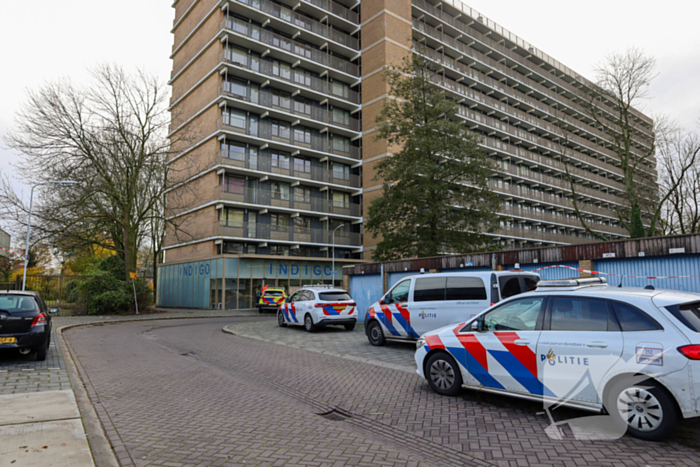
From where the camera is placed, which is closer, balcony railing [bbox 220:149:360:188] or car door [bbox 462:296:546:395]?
car door [bbox 462:296:546:395]

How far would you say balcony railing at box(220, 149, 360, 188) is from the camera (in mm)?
36188

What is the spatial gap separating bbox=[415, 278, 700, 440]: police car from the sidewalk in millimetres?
4459

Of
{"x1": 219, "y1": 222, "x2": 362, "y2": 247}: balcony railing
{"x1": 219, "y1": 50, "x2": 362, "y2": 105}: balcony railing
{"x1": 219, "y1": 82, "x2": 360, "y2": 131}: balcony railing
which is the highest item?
{"x1": 219, "y1": 50, "x2": 362, "y2": 105}: balcony railing

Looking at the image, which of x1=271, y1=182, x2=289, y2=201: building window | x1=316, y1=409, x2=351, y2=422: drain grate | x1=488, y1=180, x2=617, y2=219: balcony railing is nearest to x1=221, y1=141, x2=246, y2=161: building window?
x1=271, y1=182, x2=289, y2=201: building window

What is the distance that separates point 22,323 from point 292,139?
106 ft

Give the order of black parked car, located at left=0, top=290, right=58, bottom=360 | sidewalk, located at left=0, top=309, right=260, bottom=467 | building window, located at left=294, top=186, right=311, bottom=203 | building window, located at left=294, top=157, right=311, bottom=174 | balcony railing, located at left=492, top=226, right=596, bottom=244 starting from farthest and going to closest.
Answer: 1. balcony railing, located at left=492, top=226, right=596, bottom=244
2. building window, located at left=294, top=157, right=311, bottom=174
3. building window, located at left=294, top=186, right=311, bottom=203
4. black parked car, located at left=0, top=290, right=58, bottom=360
5. sidewalk, located at left=0, top=309, right=260, bottom=467

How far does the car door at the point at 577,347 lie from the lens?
4926 mm

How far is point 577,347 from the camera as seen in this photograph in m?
5.12

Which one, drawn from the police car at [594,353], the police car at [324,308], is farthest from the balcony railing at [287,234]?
the police car at [594,353]

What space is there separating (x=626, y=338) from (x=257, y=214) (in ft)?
114

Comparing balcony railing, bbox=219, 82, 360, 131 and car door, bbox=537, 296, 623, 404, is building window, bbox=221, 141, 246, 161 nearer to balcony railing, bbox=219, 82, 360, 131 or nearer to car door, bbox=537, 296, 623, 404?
balcony railing, bbox=219, 82, 360, 131

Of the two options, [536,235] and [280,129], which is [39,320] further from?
[536,235]

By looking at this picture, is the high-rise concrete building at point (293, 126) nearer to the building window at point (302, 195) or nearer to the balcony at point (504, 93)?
the building window at point (302, 195)

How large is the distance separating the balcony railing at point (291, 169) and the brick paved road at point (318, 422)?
28310mm
